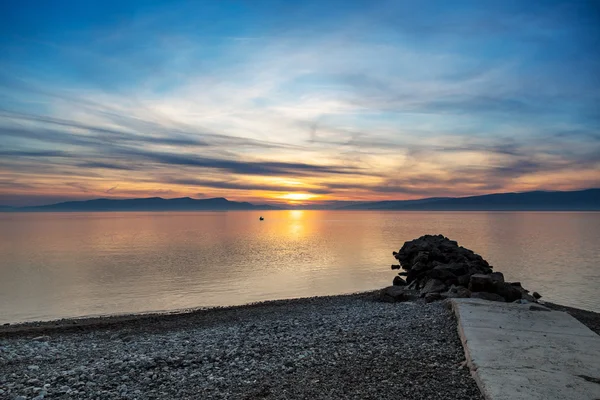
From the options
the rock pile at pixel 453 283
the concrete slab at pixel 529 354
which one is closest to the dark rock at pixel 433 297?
the rock pile at pixel 453 283

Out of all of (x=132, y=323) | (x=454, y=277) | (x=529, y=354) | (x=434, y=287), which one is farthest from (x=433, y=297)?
(x=132, y=323)

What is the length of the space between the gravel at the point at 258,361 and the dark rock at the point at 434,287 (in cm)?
409

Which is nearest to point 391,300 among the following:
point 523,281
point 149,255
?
point 523,281

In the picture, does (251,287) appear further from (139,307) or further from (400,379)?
(400,379)

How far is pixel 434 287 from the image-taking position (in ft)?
62.4

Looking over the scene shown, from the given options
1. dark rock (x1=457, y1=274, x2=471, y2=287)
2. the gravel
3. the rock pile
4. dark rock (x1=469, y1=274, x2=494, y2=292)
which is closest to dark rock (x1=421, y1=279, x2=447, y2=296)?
the rock pile

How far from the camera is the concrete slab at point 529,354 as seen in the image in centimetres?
696

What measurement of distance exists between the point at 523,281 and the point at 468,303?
790 inches

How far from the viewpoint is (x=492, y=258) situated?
4472 cm

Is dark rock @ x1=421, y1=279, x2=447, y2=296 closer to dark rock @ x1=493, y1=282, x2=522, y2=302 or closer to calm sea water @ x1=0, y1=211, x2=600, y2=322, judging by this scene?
dark rock @ x1=493, y1=282, x2=522, y2=302

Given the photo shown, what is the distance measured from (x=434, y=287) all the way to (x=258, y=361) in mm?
11705

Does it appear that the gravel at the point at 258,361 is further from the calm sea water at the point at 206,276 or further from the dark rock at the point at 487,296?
the calm sea water at the point at 206,276

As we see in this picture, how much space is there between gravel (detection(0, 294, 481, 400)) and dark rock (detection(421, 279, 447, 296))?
4.09m

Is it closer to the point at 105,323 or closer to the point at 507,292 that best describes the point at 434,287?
the point at 507,292
